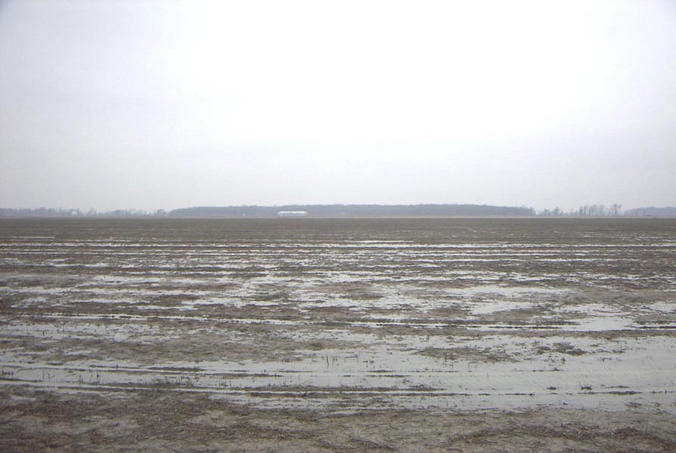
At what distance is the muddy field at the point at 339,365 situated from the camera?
4.87 metres

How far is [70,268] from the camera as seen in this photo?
18922 millimetres

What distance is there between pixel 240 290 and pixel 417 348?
7.41 m

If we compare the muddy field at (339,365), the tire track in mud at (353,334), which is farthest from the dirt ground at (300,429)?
the tire track in mud at (353,334)

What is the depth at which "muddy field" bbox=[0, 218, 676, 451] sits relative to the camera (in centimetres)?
487

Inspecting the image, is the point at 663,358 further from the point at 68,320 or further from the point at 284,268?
the point at 284,268

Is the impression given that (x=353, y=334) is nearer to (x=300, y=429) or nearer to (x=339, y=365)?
(x=339, y=365)

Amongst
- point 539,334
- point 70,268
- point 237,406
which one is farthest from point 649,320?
point 70,268

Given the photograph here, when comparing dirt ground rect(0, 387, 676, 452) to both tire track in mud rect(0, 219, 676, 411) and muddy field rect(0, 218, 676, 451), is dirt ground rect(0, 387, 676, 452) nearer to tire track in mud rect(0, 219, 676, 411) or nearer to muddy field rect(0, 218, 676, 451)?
muddy field rect(0, 218, 676, 451)

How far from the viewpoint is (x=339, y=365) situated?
704 centimetres

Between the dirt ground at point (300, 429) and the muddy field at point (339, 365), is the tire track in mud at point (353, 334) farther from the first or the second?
the dirt ground at point (300, 429)

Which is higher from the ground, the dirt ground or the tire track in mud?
the tire track in mud

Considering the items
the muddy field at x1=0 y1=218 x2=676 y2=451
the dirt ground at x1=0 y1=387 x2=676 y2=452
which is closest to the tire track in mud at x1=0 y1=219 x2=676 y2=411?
the muddy field at x1=0 y1=218 x2=676 y2=451

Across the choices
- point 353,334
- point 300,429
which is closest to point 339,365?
point 353,334

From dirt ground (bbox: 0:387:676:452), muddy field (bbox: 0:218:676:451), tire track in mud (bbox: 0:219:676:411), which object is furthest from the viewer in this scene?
Answer: tire track in mud (bbox: 0:219:676:411)
